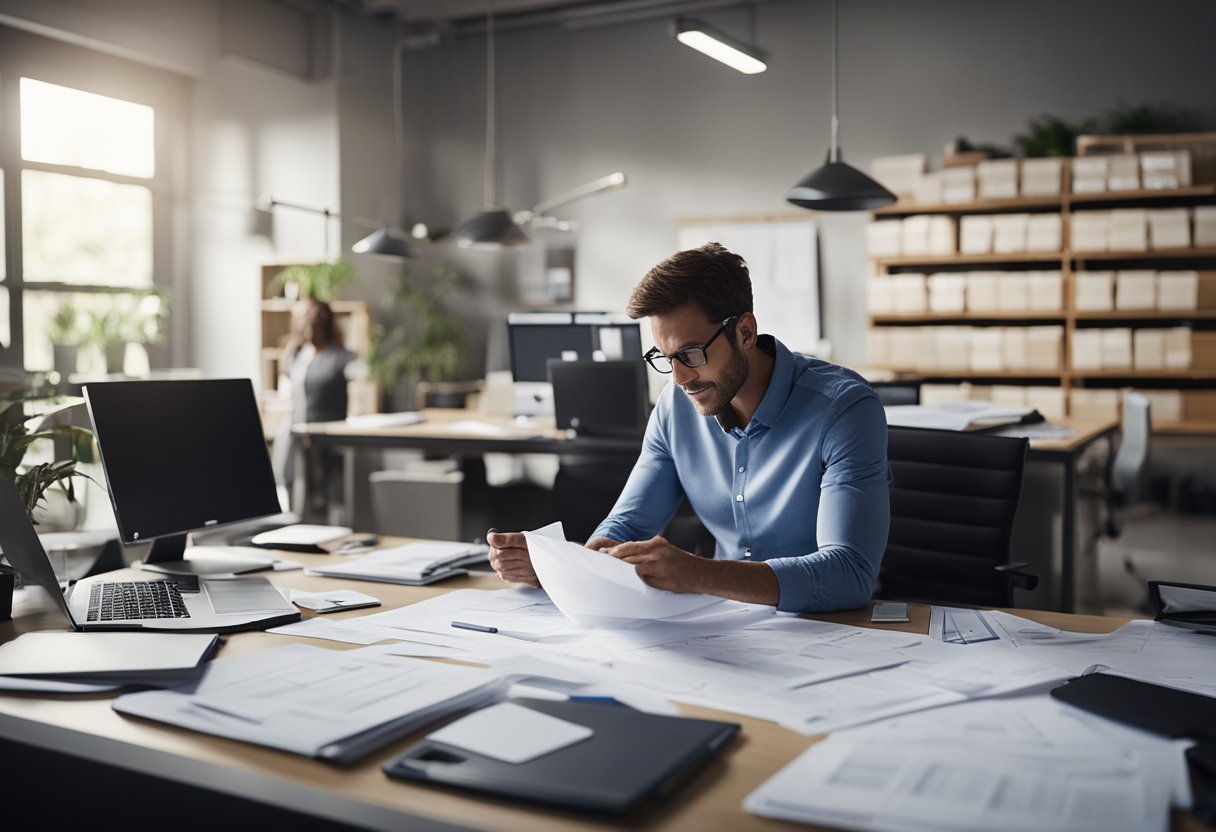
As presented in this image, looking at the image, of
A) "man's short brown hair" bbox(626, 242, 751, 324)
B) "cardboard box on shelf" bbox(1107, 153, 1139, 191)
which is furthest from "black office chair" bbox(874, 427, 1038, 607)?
"cardboard box on shelf" bbox(1107, 153, 1139, 191)

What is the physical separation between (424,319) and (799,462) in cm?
613

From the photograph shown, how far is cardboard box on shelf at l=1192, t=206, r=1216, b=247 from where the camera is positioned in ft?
19.0

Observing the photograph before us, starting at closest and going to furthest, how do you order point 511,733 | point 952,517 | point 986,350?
point 511,733
point 952,517
point 986,350

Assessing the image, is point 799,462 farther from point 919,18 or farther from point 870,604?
point 919,18

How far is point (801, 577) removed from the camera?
1.61 m

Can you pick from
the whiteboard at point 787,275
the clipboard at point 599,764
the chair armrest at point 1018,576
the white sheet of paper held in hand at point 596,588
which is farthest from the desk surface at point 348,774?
the whiteboard at point 787,275

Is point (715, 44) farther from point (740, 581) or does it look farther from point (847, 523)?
point (740, 581)

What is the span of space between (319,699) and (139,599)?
70cm

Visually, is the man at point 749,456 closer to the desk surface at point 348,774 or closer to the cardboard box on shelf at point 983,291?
the desk surface at point 348,774

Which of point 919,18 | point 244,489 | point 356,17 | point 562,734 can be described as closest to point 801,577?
point 562,734

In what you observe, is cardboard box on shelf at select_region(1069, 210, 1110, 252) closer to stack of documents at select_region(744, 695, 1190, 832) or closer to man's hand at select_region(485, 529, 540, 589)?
man's hand at select_region(485, 529, 540, 589)

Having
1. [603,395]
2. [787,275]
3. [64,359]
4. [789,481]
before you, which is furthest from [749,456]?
[64,359]

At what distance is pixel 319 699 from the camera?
1198mm

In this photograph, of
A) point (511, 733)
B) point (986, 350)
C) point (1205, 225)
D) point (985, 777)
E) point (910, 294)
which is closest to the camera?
point (985, 777)
